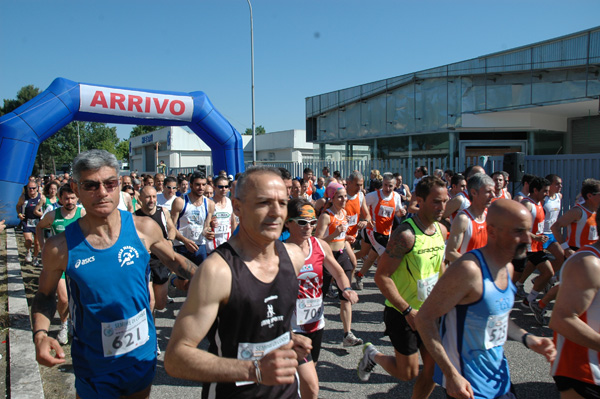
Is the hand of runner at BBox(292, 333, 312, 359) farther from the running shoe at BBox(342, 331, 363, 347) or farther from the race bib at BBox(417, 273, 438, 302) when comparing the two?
the running shoe at BBox(342, 331, 363, 347)

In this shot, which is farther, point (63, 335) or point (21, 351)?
point (63, 335)

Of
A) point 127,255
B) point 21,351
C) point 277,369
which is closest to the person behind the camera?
point 277,369

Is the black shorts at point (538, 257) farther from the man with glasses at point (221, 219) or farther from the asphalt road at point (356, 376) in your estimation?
the man with glasses at point (221, 219)

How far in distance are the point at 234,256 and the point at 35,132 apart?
10.8 meters

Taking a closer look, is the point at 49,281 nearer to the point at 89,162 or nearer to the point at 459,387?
the point at 89,162

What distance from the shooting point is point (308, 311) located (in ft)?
11.6

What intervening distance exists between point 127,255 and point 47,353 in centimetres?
63

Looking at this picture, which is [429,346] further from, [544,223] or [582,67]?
[582,67]

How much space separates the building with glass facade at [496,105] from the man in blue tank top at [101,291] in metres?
17.2

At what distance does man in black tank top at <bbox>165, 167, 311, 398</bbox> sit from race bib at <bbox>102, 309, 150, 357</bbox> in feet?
2.68

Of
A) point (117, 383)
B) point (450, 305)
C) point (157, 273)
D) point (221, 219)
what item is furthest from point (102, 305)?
point (221, 219)

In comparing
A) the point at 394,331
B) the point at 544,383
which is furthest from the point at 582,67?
the point at 394,331

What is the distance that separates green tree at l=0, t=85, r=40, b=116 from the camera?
54.6 metres

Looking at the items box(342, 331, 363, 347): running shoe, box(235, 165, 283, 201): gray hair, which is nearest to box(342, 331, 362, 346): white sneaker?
box(342, 331, 363, 347): running shoe
